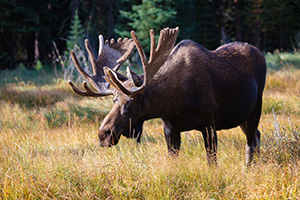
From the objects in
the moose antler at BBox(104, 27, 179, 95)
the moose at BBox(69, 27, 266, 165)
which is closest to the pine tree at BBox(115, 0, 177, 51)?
the moose at BBox(69, 27, 266, 165)

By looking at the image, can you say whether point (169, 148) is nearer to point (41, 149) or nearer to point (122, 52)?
point (122, 52)

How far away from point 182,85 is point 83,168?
3.99ft

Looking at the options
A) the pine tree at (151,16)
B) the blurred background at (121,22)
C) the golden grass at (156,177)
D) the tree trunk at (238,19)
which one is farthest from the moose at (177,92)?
the tree trunk at (238,19)

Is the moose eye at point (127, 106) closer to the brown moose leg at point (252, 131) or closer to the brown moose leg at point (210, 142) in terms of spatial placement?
the brown moose leg at point (210, 142)

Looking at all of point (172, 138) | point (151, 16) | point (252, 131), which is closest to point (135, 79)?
point (172, 138)

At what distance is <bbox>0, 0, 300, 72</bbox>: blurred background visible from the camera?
15.6 m

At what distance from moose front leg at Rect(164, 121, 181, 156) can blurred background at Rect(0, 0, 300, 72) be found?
937 cm

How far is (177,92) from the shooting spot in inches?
134

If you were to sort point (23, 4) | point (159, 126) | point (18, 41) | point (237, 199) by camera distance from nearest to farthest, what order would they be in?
point (237, 199) < point (159, 126) < point (23, 4) < point (18, 41)

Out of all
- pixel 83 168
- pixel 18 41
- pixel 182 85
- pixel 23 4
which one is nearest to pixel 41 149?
pixel 83 168

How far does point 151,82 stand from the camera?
11.2 ft

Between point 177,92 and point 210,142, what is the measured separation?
599 millimetres

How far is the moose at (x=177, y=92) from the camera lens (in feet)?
10.6

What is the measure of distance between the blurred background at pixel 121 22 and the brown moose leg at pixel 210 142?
9696mm
